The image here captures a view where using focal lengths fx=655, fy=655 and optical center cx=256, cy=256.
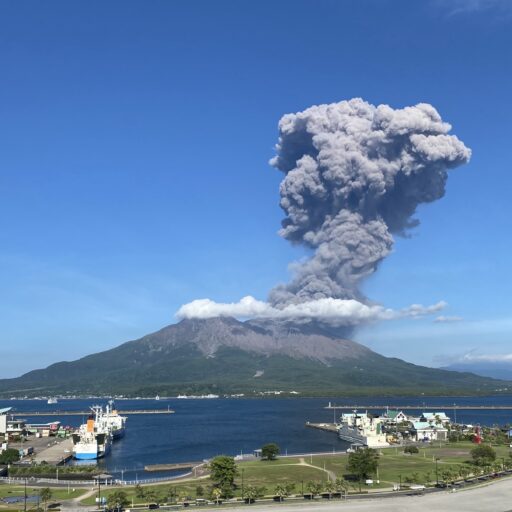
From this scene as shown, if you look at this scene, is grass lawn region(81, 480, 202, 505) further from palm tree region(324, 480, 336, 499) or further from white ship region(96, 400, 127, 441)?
white ship region(96, 400, 127, 441)

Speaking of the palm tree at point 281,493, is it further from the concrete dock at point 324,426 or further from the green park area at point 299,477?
the concrete dock at point 324,426

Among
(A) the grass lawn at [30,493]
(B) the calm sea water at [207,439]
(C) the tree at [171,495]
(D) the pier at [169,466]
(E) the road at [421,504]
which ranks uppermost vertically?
(C) the tree at [171,495]

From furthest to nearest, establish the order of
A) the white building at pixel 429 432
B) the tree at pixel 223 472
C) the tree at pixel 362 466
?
the white building at pixel 429 432 < the tree at pixel 362 466 < the tree at pixel 223 472

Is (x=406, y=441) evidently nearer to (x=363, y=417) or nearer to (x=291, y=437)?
(x=363, y=417)

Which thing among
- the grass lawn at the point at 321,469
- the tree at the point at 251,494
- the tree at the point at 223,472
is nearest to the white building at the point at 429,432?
the grass lawn at the point at 321,469

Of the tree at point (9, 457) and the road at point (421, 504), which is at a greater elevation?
the tree at point (9, 457)

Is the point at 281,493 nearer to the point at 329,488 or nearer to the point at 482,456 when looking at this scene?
the point at 329,488

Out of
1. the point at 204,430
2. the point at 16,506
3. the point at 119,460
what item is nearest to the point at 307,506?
the point at 16,506

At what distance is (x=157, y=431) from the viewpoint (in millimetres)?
158375

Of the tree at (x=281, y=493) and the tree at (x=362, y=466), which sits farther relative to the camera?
the tree at (x=362, y=466)

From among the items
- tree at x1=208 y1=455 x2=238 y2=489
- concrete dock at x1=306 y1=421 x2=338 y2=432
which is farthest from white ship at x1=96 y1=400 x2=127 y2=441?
tree at x1=208 y1=455 x2=238 y2=489

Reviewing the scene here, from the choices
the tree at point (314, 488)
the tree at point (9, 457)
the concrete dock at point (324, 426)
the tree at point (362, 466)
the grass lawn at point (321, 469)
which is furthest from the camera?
the concrete dock at point (324, 426)

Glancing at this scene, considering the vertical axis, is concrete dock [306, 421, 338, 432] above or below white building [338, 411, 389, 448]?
below

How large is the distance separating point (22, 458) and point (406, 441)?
68281 mm
